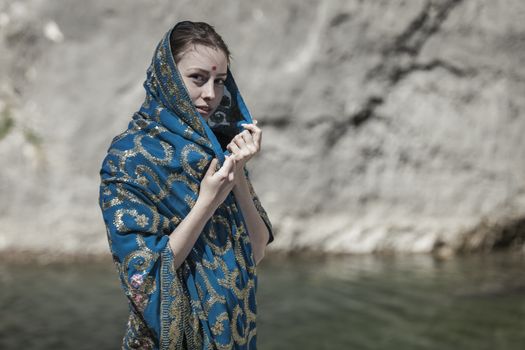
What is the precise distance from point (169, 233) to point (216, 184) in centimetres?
17

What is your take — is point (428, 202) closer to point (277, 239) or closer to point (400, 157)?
point (400, 157)

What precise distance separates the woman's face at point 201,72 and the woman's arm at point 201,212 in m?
0.17

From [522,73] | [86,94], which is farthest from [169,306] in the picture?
[522,73]

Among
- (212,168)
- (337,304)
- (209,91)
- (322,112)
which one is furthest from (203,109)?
(322,112)

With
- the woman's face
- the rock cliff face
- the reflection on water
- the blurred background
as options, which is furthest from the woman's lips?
the rock cliff face

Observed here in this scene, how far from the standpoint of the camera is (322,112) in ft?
20.5

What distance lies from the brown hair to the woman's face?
0.01 m

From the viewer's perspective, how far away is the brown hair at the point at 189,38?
72.1 inches

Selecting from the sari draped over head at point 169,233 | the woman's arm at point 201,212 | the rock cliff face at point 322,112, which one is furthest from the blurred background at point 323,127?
the woman's arm at point 201,212

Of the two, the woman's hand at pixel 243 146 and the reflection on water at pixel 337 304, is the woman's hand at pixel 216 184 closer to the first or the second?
the woman's hand at pixel 243 146

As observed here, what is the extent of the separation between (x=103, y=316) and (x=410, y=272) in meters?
2.41

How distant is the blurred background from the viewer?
19.9 feet

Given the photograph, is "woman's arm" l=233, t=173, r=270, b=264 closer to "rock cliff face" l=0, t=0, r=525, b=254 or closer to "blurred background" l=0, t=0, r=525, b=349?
"blurred background" l=0, t=0, r=525, b=349

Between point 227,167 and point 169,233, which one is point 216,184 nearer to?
point 227,167
